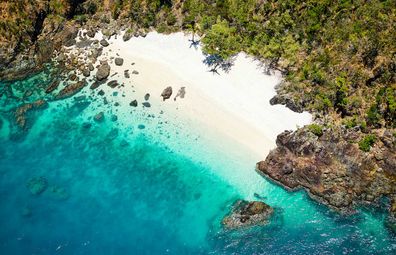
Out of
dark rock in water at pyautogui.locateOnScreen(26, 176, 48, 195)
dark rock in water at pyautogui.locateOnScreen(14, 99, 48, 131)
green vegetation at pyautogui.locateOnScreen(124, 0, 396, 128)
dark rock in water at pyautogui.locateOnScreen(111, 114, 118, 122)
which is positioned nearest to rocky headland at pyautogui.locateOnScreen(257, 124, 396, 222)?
green vegetation at pyautogui.locateOnScreen(124, 0, 396, 128)

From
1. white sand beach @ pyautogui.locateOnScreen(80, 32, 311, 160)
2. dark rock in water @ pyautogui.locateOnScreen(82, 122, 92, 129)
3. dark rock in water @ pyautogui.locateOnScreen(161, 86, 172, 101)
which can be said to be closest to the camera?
white sand beach @ pyautogui.locateOnScreen(80, 32, 311, 160)

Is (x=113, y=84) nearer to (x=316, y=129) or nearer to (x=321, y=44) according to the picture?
(x=316, y=129)

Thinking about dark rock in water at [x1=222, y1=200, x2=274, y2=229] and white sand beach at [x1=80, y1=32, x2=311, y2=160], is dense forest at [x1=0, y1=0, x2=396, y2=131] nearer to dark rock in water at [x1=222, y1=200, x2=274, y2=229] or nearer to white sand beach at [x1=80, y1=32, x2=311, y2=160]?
white sand beach at [x1=80, y1=32, x2=311, y2=160]

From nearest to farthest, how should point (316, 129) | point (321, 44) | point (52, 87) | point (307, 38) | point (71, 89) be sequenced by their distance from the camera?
point (316, 129) → point (321, 44) → point (307, 38) → point (71, 89) → point (52, 87)

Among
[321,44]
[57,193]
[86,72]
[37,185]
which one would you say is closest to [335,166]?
[321,44]

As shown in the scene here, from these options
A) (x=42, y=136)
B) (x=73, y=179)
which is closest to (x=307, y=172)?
(x=73, y=179)
